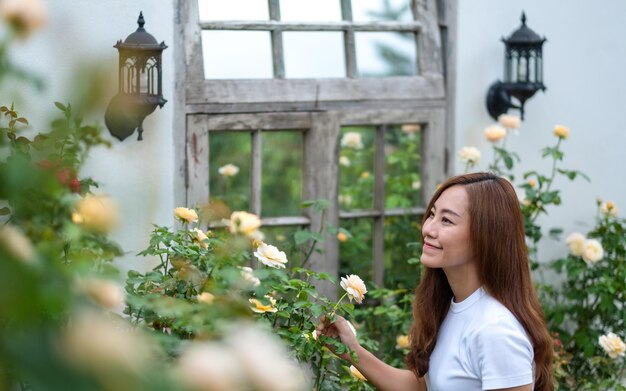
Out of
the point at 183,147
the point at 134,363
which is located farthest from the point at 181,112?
the point at 134,363

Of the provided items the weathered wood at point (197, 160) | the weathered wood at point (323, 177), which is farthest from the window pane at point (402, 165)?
the weathered wood at point (197, 160)

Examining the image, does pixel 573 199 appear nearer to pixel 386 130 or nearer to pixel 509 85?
pixel 509 85

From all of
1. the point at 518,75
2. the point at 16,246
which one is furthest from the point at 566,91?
the point at 16,246

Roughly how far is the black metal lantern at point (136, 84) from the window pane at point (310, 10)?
2.20 feet

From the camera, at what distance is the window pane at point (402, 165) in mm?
4188

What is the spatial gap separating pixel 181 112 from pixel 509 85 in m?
1.39

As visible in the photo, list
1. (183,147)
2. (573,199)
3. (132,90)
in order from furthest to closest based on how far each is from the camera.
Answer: (573,199) < (183,147) < (132,90)

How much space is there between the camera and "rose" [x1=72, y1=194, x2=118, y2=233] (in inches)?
52.2

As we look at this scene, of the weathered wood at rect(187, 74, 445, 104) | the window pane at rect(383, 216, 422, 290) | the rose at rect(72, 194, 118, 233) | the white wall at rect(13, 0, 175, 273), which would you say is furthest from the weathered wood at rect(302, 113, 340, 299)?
the rose at rect(72, 194, 118, 233)

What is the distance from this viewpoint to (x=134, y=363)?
840 millimetres

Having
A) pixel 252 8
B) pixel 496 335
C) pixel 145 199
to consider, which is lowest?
pixel 496 335

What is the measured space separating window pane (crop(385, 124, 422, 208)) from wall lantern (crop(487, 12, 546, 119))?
347 millimetres

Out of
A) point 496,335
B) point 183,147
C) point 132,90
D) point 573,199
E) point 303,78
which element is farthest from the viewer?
point 573,199

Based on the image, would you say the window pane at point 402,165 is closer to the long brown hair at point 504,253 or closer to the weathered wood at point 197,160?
the weathered wood at point 197,160
